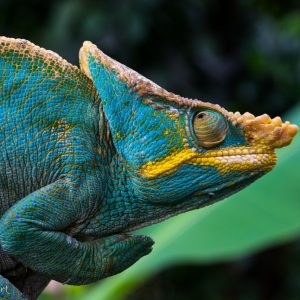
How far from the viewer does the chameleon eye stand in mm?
1894

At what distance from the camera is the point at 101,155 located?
6.32 feet

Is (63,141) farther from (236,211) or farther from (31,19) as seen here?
(31,19)

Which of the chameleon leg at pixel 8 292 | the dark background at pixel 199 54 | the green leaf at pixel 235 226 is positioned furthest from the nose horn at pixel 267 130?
the dark background at pixel 199 54

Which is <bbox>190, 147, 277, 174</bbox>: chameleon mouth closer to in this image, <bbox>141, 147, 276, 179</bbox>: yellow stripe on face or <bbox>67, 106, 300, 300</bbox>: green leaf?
<bbox>141, 147, 276, 179</bbox>: yellow stripe on face

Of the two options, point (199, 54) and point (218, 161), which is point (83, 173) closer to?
point (218, 161)

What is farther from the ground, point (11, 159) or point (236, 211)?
point (236, 211)

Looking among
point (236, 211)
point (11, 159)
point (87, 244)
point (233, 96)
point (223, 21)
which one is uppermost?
point (223, 21)

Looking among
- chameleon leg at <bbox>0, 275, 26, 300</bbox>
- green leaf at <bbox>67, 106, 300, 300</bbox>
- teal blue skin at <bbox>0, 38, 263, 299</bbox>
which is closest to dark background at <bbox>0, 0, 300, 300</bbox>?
green leaf at <bbox>67, 106, 300, 300</bbox>

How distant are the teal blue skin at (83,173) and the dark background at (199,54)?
373cm

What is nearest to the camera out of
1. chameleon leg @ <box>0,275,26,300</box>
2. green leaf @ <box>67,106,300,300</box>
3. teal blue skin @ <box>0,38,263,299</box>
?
chameleon leg @ <box>0,275,26,300</box>

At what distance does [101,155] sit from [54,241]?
0.83 feet

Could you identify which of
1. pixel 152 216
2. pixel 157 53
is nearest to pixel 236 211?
pixel 152 216

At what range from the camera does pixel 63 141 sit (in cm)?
187

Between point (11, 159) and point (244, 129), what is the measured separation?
1.90ft
